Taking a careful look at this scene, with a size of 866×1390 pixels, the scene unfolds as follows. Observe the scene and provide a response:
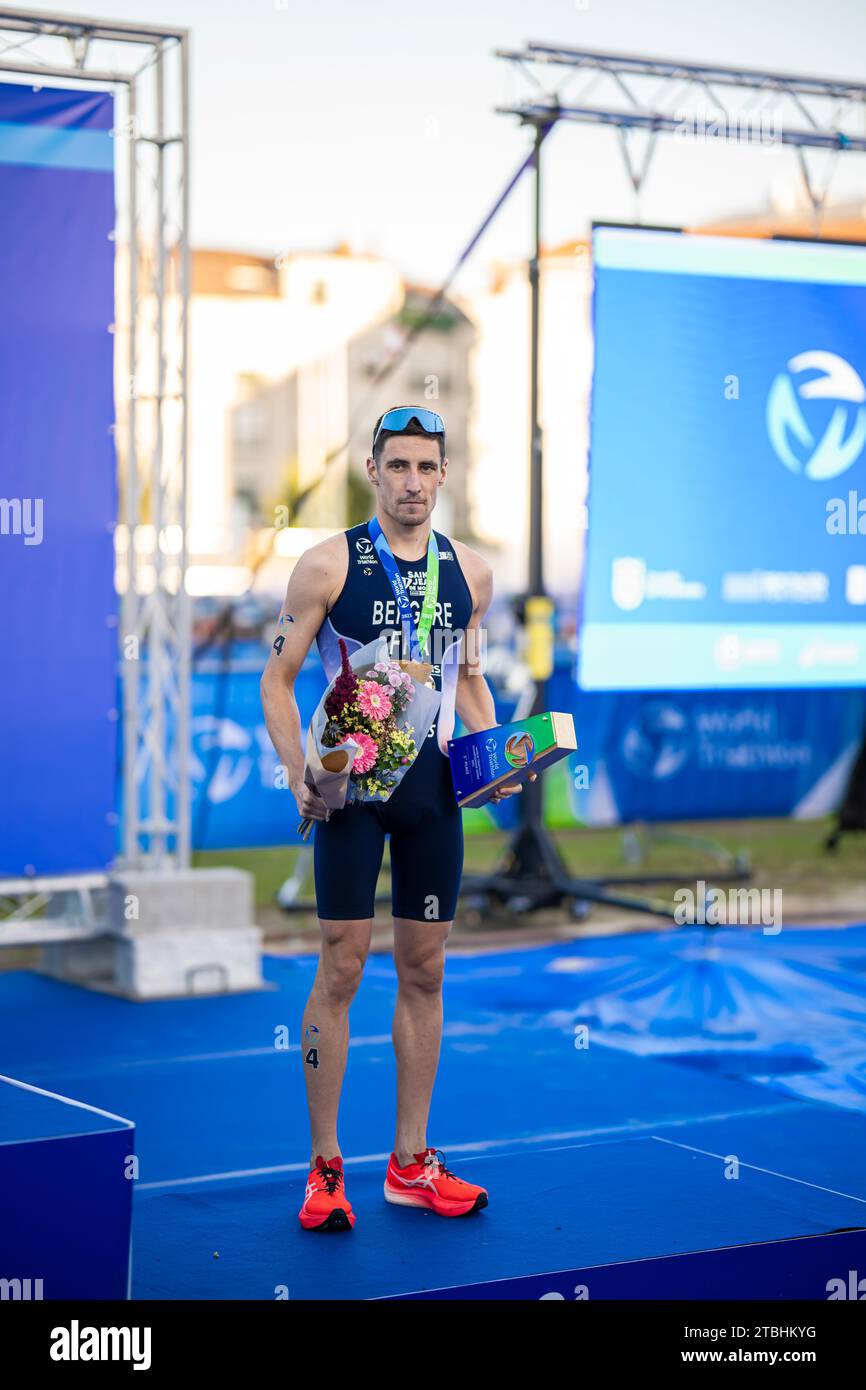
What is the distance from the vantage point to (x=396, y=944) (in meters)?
4.47

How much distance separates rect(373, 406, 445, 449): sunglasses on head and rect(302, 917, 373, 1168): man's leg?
1267mm

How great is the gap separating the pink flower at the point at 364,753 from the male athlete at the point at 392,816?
125 mm

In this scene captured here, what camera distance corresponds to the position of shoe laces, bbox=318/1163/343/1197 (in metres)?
4.25

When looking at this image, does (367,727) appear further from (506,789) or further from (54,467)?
(54,467)

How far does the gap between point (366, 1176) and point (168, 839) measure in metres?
5.81

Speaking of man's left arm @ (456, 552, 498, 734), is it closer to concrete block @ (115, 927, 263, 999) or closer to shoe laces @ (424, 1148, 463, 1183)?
shoe laces @ (424, 1148, 463, 1183)

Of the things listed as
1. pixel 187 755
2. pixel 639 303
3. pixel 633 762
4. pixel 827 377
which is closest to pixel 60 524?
pixel 187 755

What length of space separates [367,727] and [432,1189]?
124cm

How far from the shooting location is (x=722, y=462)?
28.8ft

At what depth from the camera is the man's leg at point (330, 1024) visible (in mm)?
4277

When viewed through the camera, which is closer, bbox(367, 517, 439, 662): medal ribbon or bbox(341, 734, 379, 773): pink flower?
bbox(341, 734, 379, 773): pink flower

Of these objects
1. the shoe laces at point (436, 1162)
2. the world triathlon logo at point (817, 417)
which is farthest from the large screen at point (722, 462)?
the shoe laces at point (436, 1162)

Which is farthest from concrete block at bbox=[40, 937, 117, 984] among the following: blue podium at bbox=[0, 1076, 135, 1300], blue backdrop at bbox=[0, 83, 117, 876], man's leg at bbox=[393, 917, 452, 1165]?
blue podium at bbox=[0, 1076, 135, 1300]
